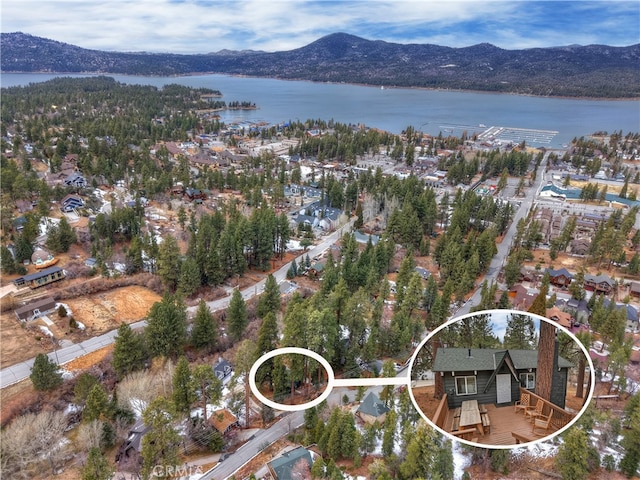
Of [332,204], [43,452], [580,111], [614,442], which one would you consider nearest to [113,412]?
[43,452]

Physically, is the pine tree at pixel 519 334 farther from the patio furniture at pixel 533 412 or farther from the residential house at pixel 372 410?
the residential house at pixel 372 410

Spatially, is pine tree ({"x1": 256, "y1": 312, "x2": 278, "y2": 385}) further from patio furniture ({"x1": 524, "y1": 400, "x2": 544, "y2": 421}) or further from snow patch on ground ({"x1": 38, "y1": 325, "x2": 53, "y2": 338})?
patio furniture ({"x1": 524, "y1": 400, "x2": 544, "y2": 421})

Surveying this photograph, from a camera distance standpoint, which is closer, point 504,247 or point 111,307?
point 111,307

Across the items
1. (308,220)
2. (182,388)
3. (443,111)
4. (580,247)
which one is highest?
(443,111)

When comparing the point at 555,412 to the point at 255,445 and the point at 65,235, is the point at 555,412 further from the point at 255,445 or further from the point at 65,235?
the point at 65,235

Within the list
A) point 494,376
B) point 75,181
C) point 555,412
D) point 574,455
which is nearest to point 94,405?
point 494,376

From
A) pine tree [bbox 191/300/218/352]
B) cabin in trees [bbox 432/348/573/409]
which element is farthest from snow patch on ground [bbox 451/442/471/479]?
cabin in trees [bbox 432/348/573/409]

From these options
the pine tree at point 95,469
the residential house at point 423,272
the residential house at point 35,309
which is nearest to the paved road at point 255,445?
the pine tree at point 95,469
